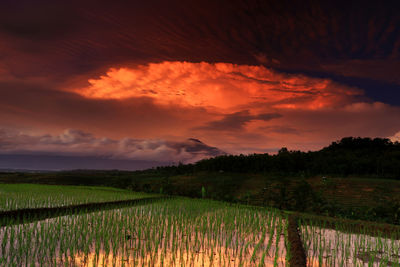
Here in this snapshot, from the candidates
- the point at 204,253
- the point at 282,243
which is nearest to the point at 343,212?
the point at 282,243

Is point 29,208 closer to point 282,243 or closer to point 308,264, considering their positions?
point 282,243

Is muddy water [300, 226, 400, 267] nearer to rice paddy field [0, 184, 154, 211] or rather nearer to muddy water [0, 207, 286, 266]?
muddy water [0, 207, 286, 266]

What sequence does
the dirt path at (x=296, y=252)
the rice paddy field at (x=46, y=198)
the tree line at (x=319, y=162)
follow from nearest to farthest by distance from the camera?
the dirt path at (x=296, y=252)
the rice paddy field at (x=46, y=198)
the tree line at (x=319, y=162)

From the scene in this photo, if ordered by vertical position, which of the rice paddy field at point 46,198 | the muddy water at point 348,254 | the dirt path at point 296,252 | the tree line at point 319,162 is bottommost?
the muddy water at point 348,254

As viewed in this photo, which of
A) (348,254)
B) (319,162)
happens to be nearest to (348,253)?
(348,254)

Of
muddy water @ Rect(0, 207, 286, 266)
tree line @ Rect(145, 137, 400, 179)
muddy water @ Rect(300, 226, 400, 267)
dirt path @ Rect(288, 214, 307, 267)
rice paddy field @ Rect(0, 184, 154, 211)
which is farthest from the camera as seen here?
tree line @ Rect(145, 137, 400, 179)

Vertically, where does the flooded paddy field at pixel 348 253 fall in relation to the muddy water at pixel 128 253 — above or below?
below

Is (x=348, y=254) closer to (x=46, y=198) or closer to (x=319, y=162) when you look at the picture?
(x=46, y=198)

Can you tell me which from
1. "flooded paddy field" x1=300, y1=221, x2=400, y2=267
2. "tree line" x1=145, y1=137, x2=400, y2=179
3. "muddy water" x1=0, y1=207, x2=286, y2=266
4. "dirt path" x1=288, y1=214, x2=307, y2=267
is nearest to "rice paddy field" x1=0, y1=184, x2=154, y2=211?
"muddy water" x1=0, y1=207, x2=286, y2=266

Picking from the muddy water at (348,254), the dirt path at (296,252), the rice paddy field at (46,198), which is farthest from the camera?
the rice paddy field at (46,198)

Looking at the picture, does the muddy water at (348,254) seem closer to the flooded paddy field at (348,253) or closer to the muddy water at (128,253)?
the flooded paddy field at (348,253)

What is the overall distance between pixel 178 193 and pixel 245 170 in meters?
31.1

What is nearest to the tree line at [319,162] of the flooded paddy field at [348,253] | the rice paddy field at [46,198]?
the rice paddy field at [46,198]

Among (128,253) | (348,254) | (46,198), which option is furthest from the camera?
(46,198)
